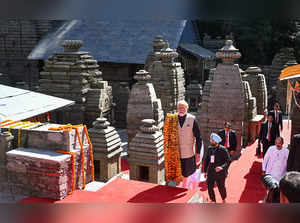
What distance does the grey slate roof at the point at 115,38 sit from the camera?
18844 millimetres

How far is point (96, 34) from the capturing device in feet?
67.6

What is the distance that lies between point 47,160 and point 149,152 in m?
3.62

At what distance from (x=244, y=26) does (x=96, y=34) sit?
9.32 m

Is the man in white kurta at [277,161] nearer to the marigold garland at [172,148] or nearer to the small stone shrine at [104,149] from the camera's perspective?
the marigold garland at [172,148]

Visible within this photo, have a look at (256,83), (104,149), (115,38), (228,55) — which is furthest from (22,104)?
(115,38)

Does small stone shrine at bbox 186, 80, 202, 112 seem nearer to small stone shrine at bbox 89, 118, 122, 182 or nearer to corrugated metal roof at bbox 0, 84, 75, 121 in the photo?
small stone shrine at bbox 89, 118, 122, 182

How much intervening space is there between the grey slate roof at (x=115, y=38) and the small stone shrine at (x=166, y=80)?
4833mm

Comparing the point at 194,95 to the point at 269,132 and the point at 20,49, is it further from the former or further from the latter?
the point at 20,49

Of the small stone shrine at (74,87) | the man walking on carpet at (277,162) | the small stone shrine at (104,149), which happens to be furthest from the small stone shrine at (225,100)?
the small stone shrine at (74,87)

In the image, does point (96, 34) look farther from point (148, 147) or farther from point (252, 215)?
point (252, 215)

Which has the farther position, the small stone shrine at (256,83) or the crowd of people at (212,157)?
the small stone shrine at (256,83)

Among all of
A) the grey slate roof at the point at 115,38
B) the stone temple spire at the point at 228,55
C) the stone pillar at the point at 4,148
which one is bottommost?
the stone pillar at the point at 4,148

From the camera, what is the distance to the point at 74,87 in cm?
1277

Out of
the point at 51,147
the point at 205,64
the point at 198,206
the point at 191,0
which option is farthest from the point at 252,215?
the point at 205,64
